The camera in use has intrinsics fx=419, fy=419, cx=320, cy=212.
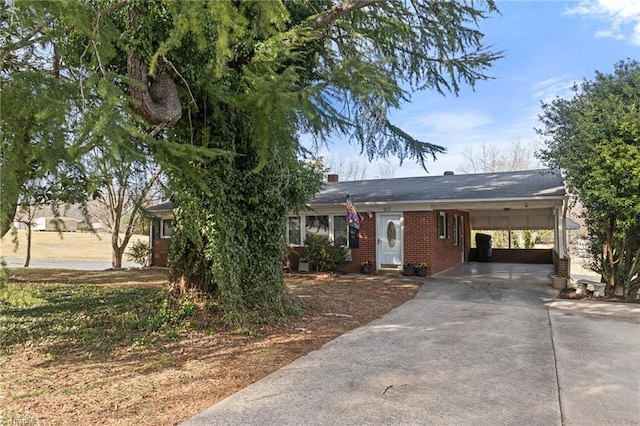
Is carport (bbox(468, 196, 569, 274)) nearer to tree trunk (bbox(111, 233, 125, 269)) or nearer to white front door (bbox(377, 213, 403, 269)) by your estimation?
white front door (bbox(377, 213, 403, 269))

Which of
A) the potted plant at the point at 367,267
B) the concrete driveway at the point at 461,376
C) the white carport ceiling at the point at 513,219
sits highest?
the white carport ceiling at the point at 513,219

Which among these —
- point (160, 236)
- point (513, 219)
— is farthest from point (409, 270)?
point (160, 236)

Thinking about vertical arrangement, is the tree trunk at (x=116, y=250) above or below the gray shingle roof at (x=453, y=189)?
below

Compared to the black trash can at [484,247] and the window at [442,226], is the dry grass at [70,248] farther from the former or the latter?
the black trash can at [484,247]

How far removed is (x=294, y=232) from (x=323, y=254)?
2023 millimetres

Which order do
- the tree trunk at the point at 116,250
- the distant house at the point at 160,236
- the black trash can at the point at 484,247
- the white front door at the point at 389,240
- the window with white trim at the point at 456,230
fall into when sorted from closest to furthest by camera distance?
the white front door at the point at 389,240, the window with white trim at the point at 456,230, the distant house at the point at 160,236, the tree trunk at the point at 116,250, the black trash can at the point at 484,247

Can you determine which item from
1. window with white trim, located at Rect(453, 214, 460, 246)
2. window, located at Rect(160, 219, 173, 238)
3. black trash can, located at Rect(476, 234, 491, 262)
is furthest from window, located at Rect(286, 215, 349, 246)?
black trash can, located at Rect(476, 234, 491, 262)

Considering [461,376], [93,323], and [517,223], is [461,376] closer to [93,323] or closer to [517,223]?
[93,323]

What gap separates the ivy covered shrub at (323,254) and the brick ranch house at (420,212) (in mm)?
514

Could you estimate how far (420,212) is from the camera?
1351 centimetres

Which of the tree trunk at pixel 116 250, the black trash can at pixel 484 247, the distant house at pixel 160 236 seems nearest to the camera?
the distant house at pixel 160 236

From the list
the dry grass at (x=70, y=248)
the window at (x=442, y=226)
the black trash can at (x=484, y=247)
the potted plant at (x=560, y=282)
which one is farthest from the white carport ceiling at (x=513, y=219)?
the dry grass at (x=70, y=248)

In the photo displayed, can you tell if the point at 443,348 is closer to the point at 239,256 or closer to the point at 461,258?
the point at 239,256

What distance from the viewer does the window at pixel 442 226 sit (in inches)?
579
